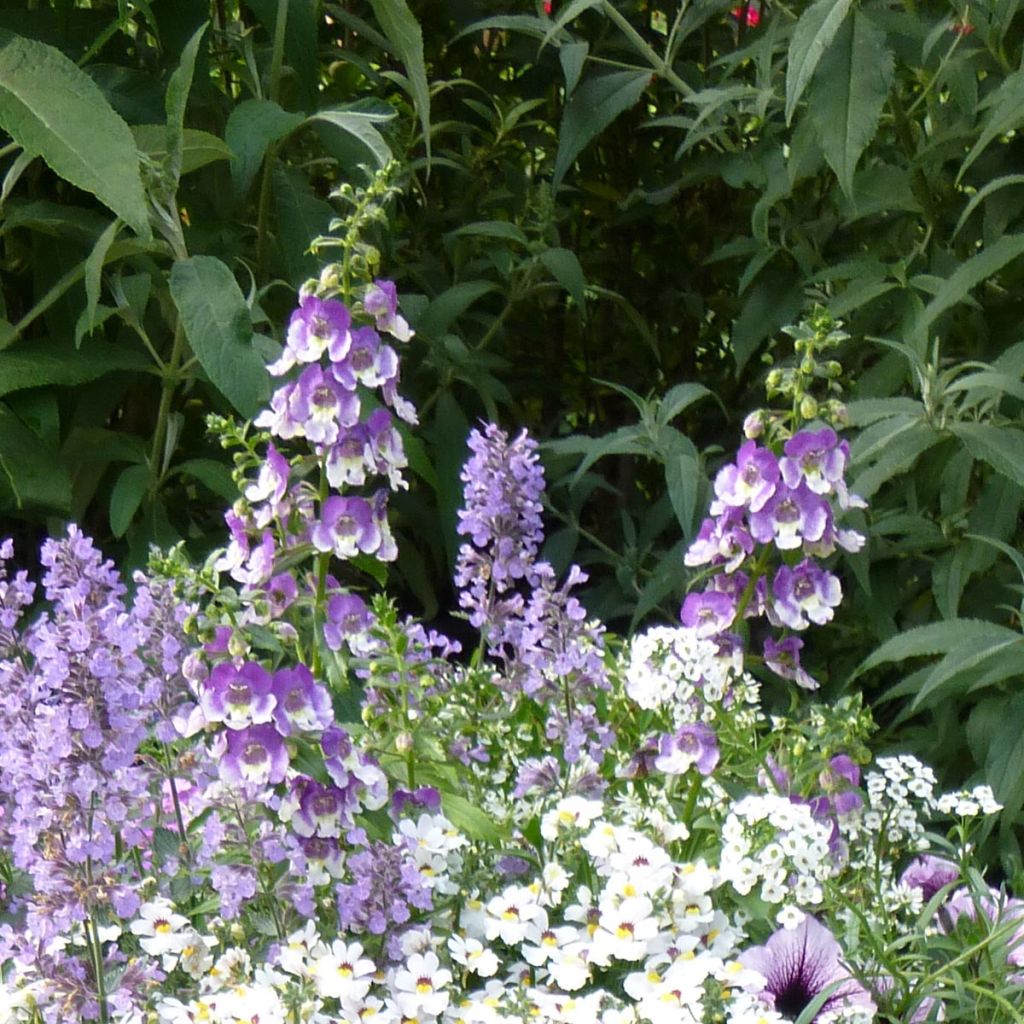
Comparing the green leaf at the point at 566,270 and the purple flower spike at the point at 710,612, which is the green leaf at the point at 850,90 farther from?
the purple flower spike at the point at 710,612

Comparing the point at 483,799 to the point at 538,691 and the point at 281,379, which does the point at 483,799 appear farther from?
the point at 281,379

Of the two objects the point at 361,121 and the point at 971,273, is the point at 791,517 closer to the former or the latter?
the point at 971,273

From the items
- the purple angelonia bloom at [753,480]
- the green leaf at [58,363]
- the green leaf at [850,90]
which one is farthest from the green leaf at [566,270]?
the purple angelonia bloom at [753,480]

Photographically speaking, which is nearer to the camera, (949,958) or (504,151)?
(949,958)

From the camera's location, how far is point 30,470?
63.7 inches

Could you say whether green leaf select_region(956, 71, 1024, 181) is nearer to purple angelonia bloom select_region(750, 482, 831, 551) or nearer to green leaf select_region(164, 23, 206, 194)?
Answer: purple angelonia bloom select_region(750, 482, 831, 551)

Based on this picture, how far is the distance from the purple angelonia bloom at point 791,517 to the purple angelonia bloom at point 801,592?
1.8 inches

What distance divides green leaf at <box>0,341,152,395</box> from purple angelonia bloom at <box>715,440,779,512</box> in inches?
30.5

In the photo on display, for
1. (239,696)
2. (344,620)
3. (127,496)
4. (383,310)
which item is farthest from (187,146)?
(239,696)

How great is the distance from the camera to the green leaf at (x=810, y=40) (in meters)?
1.45

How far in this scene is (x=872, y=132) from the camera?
154 cm

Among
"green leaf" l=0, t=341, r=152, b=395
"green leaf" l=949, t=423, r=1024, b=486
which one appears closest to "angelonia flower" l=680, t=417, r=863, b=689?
"green leaf" l=949, t=423, r=1024, b=486

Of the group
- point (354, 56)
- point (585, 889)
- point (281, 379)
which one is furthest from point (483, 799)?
point (354, 56)

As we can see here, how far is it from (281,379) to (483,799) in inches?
22.7
